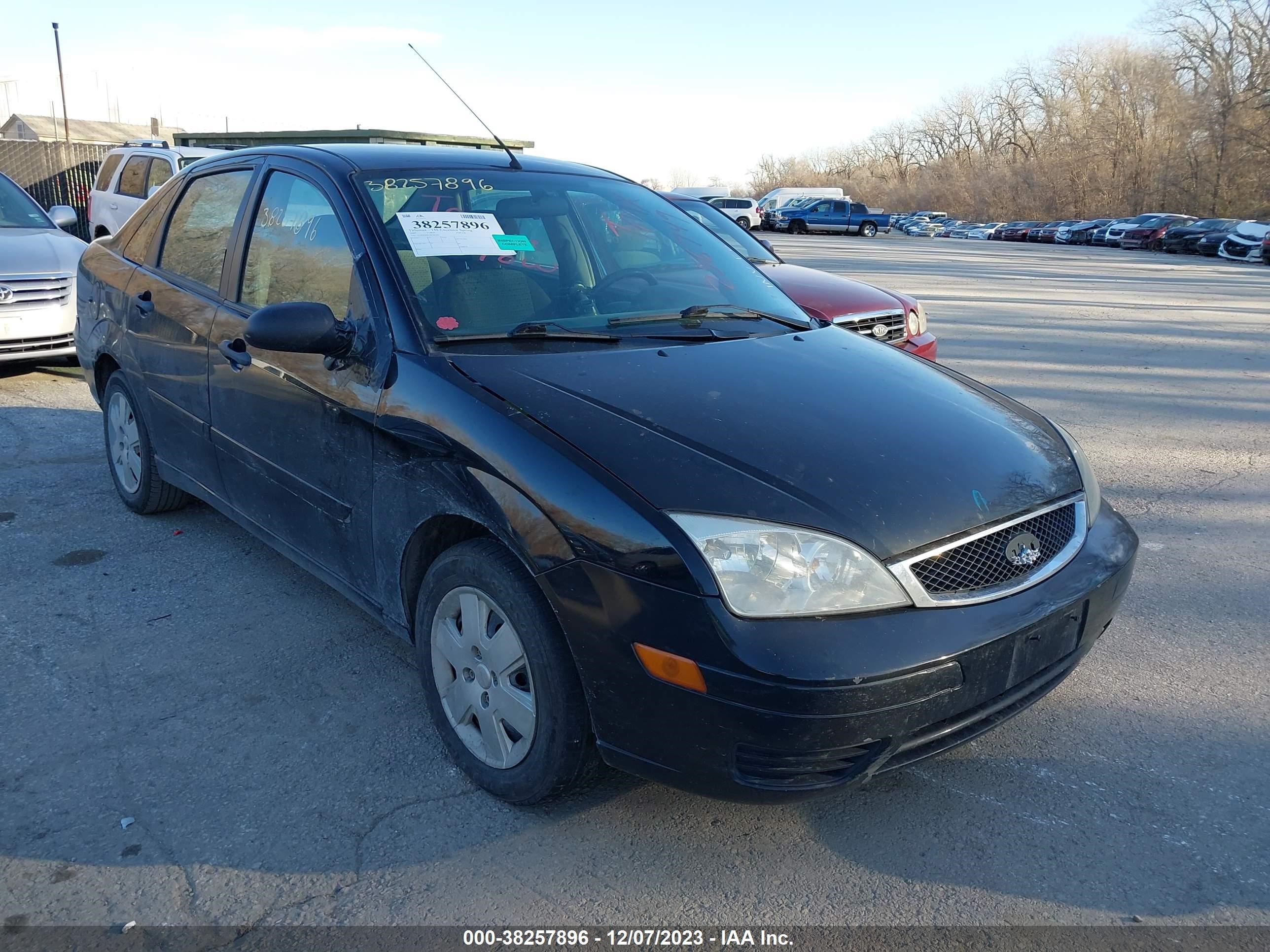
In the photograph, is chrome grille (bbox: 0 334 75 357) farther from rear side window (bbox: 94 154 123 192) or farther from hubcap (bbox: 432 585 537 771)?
rear side window (bbox: 94 154 123 192)

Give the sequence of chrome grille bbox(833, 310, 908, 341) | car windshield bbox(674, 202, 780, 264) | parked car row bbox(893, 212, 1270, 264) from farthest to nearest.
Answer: parked car row bbox(893, 212, 1270, 264), car windshield bbox(674, 202, 780, 264), chrome grille bbox(833, 310, 908, 341)

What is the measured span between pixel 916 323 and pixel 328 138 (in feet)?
32.5

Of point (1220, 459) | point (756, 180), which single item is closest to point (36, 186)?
point (1220, 459)

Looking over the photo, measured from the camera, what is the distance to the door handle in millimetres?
Result: 3430

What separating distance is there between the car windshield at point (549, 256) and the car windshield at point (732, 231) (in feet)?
13.9

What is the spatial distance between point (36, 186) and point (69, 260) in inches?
535

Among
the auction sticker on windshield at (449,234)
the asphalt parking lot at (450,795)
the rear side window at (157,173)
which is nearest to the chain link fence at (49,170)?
the rear side window at (157,173)

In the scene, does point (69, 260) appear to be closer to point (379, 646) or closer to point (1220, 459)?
point (379, 646)

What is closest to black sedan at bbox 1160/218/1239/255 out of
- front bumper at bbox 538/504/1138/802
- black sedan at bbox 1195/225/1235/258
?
black sedan at bbox 1195/225/1235/258

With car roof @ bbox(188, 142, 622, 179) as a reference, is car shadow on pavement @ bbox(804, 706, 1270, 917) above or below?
below

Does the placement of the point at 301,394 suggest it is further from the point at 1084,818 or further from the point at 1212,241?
the point at 1212,241

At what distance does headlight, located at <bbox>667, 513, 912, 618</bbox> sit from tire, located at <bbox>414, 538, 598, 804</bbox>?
451 mm

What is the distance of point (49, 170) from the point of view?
1892cm

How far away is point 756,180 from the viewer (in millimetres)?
112562
